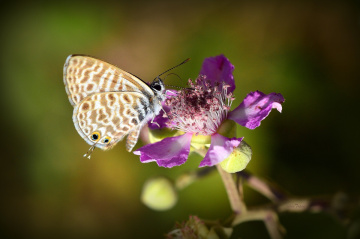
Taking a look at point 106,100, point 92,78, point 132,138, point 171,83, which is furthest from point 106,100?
point 171,83

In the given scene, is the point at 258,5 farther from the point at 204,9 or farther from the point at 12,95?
the point at 12,95

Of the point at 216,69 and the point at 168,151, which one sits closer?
the point at 168,151

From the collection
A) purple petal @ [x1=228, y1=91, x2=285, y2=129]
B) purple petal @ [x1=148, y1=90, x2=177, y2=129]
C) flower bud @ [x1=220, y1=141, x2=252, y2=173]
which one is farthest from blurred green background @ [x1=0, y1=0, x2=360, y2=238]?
flower bud @ [x1=220, y1=141, x2=252, y2=173]

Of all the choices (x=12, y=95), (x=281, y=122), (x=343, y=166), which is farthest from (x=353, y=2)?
(x=12, y=95)

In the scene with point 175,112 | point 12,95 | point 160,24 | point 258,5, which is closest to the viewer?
point 175,112

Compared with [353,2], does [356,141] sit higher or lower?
lower

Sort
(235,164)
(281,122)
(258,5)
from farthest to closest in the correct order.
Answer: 1. (258,5)
2. (281,122)
3. (235,164)

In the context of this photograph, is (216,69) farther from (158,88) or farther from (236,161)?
(236,161)

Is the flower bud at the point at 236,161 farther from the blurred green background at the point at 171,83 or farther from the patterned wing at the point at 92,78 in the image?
the blurred green background at the point at 171,83
